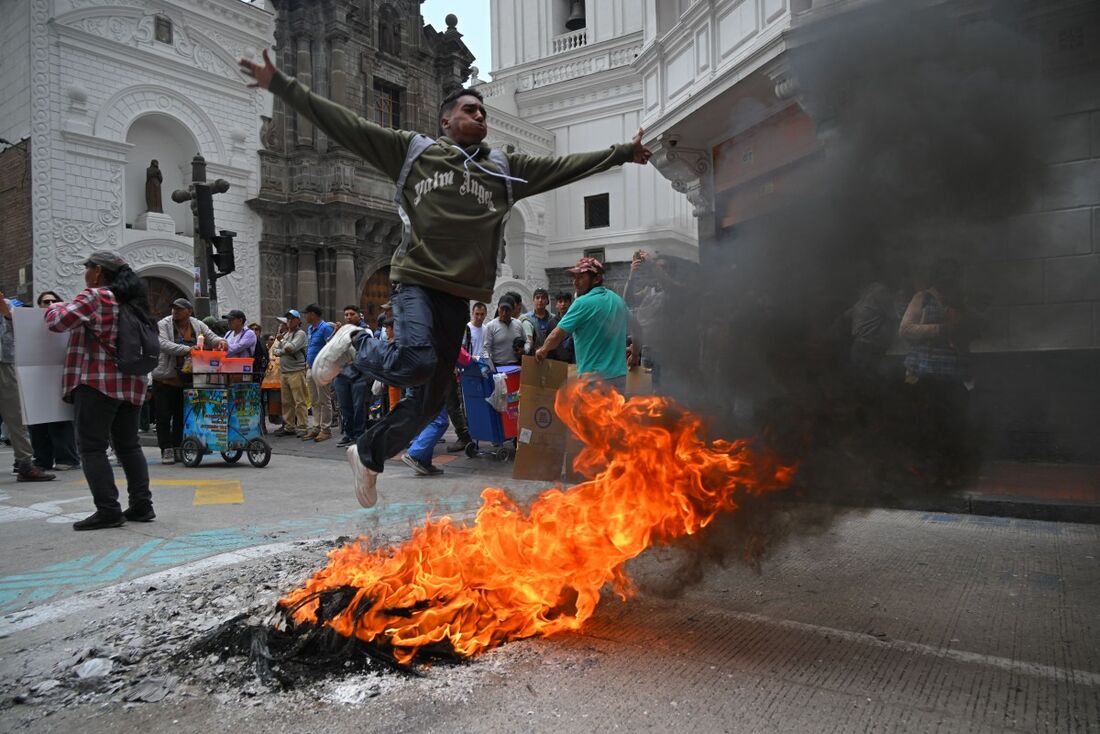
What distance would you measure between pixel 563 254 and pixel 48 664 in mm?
26341

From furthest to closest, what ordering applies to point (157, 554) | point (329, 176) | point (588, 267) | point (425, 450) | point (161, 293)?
point (329, 176)
point (161, 293)
point (425, 450)
point (588, 267)
point (157, 554)

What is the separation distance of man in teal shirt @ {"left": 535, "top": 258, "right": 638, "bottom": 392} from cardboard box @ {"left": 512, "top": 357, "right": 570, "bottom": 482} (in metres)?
0.19

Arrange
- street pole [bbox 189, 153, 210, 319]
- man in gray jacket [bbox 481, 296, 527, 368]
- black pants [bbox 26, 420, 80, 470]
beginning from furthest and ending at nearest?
street pole [bbox 189, 153, 210, 319]
man in gray jacket [bbox 481, 296, 527, 368]
black pants [bbox 26, 420, 80, 470]

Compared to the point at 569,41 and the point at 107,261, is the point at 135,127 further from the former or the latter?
the point at 569,41

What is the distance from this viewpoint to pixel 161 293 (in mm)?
17234

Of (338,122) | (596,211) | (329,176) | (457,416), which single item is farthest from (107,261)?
→ (596,211)

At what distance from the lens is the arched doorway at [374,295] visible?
22.3 m

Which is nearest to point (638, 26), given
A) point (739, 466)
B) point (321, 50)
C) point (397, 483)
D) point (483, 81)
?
point (483, 81)

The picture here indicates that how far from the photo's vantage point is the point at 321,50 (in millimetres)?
21344

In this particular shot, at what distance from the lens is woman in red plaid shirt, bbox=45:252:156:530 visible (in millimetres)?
4594

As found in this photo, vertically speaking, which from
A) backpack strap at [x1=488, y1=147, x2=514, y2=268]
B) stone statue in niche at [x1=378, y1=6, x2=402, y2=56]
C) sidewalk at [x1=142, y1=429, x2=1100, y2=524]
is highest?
stone statue in niche at [x1=378, y1=6, x2=402, y2=56]

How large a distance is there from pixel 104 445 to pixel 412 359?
2.84 meters

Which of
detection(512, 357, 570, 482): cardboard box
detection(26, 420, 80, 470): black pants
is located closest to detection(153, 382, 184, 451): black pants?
detection(26, 420, 80, 470): black pants

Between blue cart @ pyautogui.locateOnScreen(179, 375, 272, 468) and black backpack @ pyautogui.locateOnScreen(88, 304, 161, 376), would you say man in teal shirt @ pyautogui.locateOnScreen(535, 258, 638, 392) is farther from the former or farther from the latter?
blue cart @ pyautogui.locateOnScreen(179, 375, 272, 468)
